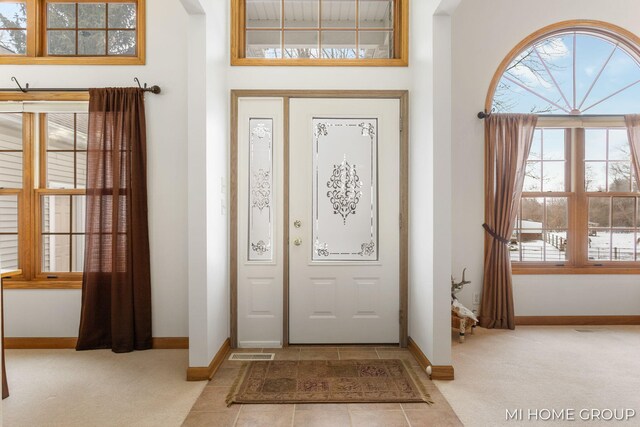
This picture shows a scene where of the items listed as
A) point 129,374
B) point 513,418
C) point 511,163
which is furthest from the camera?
point 511,163

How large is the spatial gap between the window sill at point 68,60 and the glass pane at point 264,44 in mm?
987

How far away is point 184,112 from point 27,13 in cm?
170

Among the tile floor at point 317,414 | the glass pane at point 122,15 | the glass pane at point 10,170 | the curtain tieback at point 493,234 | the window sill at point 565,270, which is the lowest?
the tile floor at point 317,414

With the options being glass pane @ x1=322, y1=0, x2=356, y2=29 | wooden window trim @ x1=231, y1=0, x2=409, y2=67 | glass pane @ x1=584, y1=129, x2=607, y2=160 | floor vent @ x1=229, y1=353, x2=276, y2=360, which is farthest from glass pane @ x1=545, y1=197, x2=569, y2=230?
floor vent @ x1=229, y1=353, x2=276, y2=360

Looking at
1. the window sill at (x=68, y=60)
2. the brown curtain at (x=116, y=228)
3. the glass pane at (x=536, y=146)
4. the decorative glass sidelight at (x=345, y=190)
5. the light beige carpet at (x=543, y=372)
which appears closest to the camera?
the light beige carpet at (x=543, y=372)

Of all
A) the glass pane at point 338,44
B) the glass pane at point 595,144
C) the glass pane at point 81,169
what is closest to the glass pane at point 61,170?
the glass pane at point 81,169

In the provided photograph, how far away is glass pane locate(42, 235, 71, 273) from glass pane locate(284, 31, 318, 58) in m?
2.73

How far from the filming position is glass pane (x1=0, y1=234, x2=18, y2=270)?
382cm

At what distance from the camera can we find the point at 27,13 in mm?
3822

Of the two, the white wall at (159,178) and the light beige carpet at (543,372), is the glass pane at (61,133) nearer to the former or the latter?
the white wall at (159,178)

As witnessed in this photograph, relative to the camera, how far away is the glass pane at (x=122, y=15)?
3859mm

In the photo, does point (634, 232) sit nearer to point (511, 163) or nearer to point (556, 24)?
point (511, 163)

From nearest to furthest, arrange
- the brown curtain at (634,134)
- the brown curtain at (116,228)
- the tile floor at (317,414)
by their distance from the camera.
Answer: the tile floor at (317,414) < the brown curtain at (116,228) < the brown curtain at (634,134)

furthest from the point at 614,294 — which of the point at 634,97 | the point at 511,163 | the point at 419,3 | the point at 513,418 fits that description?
the point at 419,3
